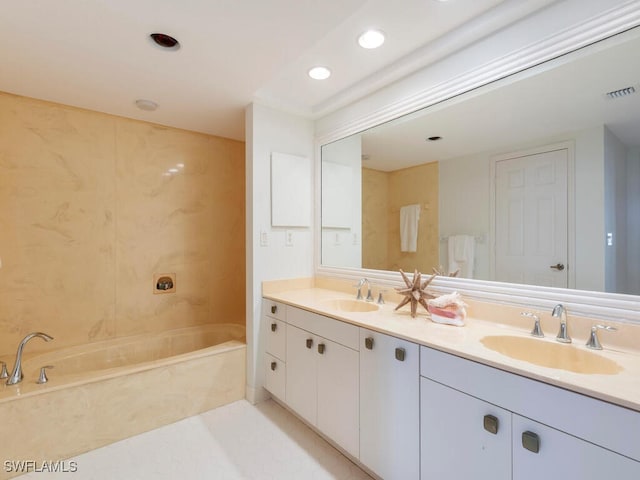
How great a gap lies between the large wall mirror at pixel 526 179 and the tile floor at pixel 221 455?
4.09ft

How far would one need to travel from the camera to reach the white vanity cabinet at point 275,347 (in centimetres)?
219

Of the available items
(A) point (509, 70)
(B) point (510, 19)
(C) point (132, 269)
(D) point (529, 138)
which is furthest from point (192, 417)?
(B) point (510, 19)

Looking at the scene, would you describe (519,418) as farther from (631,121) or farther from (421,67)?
(421,67)

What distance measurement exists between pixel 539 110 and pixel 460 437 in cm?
153

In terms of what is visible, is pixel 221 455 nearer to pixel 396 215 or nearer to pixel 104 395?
pixel 104 395

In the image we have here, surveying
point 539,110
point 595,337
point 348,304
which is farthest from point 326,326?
point 539,110

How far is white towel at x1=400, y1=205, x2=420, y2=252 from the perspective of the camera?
2.09m

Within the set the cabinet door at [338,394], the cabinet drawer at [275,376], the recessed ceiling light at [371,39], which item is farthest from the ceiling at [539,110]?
the cabinet drawer at [275,376]

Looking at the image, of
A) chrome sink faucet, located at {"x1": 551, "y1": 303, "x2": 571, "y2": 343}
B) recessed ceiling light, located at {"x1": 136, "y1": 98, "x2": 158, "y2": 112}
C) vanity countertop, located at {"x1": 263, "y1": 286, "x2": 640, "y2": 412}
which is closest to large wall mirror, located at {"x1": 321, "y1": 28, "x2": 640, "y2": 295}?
chrome sink faucet, located at {"x1": 551, "y1": 303, "x2": 571, "y2": 343}

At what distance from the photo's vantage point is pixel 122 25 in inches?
57.8

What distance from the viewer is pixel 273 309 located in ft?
7.49

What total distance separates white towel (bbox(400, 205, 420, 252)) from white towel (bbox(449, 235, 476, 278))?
0.87ft

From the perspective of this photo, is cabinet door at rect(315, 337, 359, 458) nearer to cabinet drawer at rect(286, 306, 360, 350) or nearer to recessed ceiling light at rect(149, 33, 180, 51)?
cabinet drawer at rect(286, 306, 360, 350)

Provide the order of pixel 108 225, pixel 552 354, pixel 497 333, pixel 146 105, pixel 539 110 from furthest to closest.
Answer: pixel 108 225, pixel 146 105, pixel 539 110, pixel 497 333, pixel 552 354
